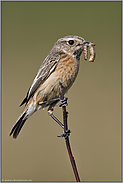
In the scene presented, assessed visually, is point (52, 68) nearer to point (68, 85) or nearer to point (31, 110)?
point (68, 85)

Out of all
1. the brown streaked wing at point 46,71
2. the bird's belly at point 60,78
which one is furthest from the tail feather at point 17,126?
the bird's belly at point 60,78

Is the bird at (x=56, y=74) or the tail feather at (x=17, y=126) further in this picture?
the tail feather at (x=17, y=126)

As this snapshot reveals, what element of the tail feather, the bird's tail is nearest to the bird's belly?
the bird's tail

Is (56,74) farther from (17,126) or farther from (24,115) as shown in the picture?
(17,126)

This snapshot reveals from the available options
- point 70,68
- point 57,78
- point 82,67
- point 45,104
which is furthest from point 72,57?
point 82,67

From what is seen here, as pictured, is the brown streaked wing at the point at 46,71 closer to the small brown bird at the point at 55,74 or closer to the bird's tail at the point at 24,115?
the small brown bird at the point at 55,74

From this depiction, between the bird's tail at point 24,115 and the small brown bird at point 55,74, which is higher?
the small brown bird at point 55,74

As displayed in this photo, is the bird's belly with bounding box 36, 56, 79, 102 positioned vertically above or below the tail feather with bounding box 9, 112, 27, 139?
above

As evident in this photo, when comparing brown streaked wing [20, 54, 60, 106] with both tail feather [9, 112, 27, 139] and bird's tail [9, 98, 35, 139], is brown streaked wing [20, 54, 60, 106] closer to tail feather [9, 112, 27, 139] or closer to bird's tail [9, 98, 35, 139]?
bird's tail [9, 98, 35, 139]
